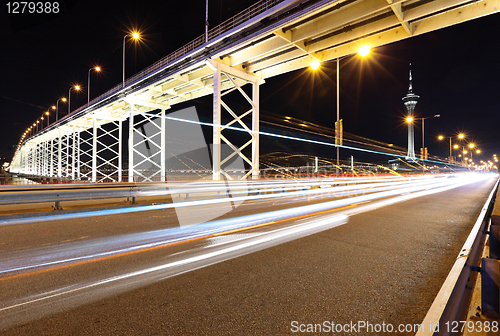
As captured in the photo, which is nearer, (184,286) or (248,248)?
(184,286)

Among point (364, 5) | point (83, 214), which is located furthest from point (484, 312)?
point (364, 5)

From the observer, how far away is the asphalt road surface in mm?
2318

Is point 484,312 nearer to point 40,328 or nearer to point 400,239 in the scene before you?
point 400,239

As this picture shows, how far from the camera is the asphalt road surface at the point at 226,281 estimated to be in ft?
7.61

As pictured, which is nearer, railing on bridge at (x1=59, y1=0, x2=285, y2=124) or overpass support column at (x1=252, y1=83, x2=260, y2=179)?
railing on bridge at (x1=59, y1=0, x2=285, y2=124)

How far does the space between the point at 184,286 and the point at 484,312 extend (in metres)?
2.96

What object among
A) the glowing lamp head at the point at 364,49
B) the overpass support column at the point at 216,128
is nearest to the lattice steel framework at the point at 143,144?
the overpass support column at the point at 216,128

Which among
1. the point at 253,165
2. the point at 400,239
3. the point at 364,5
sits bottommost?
the point at 400,239

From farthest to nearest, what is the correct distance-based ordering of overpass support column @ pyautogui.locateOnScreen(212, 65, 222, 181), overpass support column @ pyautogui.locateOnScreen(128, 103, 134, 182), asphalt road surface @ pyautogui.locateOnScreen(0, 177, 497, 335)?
overpass support column @ pyautogui.locateOnScreen(128, 103, 134, 182) → overpass support column @ pyautogui.locateOnScreen(212, 65, 222, 181) → asphalt road surface @ pyautogui.locateOnScreen(0, 177, 497, 335)

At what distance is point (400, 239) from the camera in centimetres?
520

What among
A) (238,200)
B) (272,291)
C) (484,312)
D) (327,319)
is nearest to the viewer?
(484,312)

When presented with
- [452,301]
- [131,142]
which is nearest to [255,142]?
[452,301]

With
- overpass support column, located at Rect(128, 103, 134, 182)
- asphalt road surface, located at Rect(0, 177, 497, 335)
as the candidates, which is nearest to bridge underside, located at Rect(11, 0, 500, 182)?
overpass support column, located at Rect(128, 103, 134, 182)

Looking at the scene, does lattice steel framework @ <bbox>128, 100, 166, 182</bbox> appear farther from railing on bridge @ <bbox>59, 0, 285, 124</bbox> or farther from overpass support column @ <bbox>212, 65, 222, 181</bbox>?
overpass support column @ <bbox>212, 65, 222, 181</bbox>
